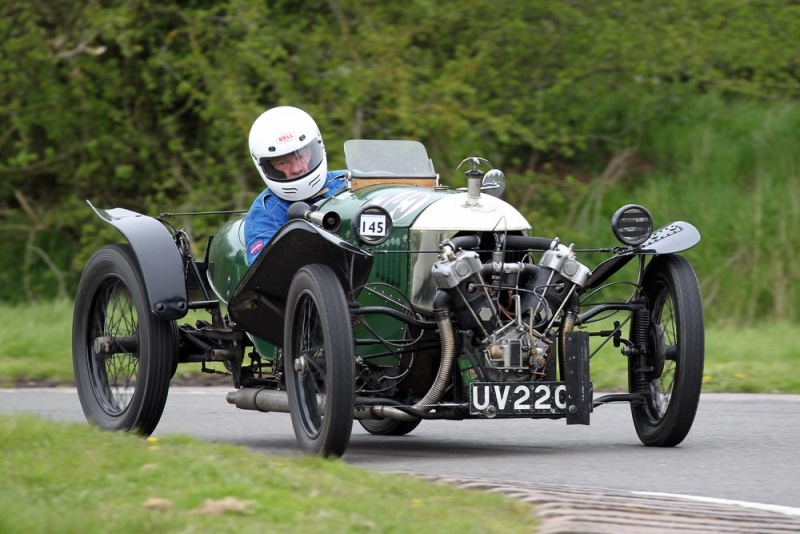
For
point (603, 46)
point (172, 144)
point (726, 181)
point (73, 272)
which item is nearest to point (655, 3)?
point (603, 46)

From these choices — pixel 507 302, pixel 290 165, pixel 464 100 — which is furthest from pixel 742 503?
pixel 464 100

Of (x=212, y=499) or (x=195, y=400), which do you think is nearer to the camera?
(x=212, y=499)

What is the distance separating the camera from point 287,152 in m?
7.64

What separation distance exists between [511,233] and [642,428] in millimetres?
1249

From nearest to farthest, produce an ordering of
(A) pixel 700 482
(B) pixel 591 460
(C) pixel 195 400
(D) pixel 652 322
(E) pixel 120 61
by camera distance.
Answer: (A) pixel 700 482
(B) pixel 591 460
(D) pixel 652 322
(C) pixel 195 400
(E) pixel 120 61

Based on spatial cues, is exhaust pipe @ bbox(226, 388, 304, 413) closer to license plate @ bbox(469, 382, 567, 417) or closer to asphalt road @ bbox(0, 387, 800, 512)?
asphalt road @ bbox(0, 387, 800, 512)

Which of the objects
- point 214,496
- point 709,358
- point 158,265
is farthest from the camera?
point 709,358

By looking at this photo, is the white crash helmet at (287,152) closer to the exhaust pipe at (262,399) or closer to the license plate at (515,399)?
the exhaust pipe at (262,399)

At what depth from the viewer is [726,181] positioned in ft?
57.8

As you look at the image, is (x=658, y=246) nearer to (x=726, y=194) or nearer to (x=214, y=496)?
(x=214, y=496)

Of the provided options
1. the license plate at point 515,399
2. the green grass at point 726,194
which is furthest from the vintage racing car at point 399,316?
the green grass at point 726,194

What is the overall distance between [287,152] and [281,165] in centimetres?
9

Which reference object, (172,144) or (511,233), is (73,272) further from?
(511,233)

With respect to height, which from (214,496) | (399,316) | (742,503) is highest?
(399,316)
